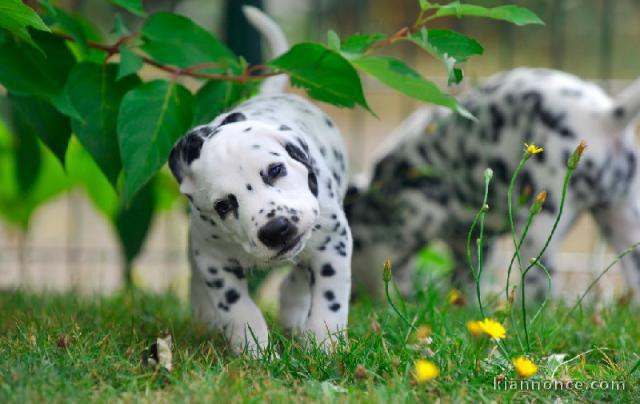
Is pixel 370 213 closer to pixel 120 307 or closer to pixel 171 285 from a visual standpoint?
pixel 171 285

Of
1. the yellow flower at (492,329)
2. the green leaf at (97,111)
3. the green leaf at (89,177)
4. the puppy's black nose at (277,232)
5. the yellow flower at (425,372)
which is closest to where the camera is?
the yellow flower at (425,372)

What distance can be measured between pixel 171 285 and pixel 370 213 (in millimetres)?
955

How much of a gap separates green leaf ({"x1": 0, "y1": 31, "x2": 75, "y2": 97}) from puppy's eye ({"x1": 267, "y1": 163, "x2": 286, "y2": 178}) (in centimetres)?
83

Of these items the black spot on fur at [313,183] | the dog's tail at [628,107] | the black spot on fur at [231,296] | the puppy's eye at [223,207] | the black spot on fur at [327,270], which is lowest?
the black spot on fur at [231,296]

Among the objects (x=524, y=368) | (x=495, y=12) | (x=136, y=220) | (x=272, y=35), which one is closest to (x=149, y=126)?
(x=272, y=35)

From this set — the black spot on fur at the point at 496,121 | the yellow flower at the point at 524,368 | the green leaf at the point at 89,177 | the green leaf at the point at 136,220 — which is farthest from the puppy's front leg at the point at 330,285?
the green leaf at the point at 89,177

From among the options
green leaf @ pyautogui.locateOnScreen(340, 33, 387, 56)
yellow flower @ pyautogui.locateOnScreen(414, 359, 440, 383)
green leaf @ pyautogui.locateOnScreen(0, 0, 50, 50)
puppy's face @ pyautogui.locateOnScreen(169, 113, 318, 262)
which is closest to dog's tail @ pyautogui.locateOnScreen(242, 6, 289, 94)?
green leaf @ pyautogui.locateOnScreen(340, 33, 387, 56)

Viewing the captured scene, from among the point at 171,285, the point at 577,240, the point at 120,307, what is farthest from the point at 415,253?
the point at 577,240

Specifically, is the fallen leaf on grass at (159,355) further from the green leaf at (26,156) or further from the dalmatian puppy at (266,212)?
the green leaf at (26,156)

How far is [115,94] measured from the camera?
3.12m

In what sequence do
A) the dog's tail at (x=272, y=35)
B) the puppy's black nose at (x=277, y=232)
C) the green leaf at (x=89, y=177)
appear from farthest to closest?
the green leaf at (x=89, y=177), the dog's tail at (x=272, y=35), the puppy's black nose at (x=277, y=232)

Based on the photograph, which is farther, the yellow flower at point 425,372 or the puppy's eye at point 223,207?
the puppy's eye at point 223,207

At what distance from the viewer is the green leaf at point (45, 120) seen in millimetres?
3078

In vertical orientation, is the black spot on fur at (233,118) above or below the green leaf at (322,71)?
below
